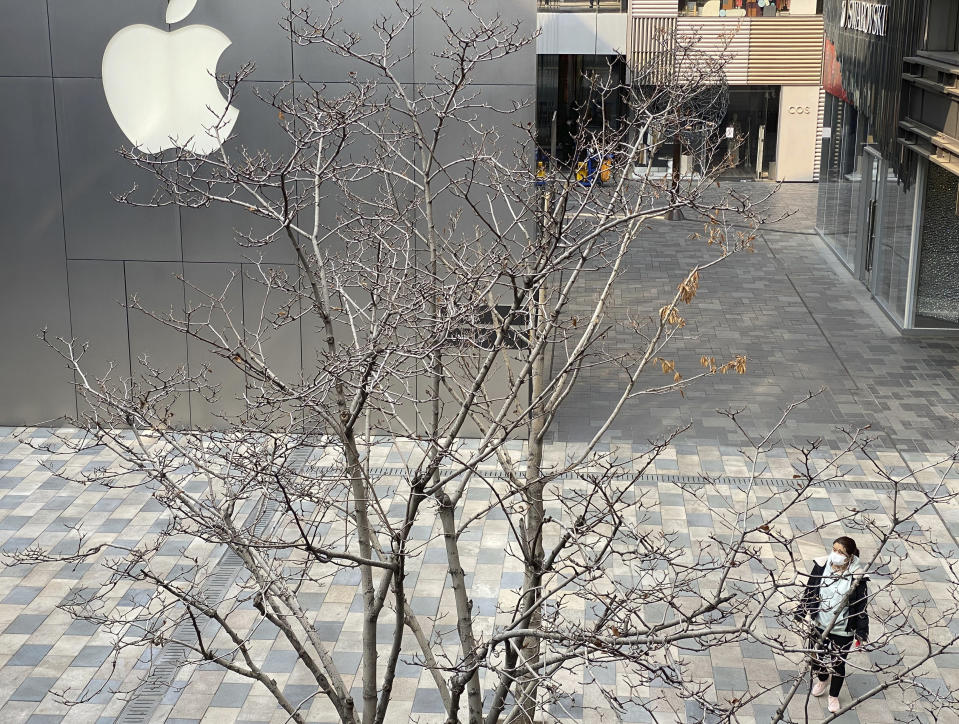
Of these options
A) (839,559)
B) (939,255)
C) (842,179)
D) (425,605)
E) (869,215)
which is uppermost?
(842,179)

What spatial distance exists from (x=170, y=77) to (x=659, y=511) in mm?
7438

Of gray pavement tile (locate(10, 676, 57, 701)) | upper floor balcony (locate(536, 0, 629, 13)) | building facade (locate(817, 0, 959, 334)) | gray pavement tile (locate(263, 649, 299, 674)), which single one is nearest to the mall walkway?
building facade (locate(817, 0, 959, 334))

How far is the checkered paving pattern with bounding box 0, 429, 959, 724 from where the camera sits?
8.81 metres

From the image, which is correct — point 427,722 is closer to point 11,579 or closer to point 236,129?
point 11,579

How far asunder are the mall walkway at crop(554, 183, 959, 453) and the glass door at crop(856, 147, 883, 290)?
445 mm

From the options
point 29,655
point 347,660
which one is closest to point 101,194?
point 29,655

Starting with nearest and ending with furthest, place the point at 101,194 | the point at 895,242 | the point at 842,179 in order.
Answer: the point at 101,194
the point at 895,242
the point at 842,179

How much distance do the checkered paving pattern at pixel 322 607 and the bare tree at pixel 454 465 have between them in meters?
0.11

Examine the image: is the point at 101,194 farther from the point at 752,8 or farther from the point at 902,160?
the point at 752,8

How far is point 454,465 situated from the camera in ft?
43.7

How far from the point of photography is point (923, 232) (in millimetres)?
17484

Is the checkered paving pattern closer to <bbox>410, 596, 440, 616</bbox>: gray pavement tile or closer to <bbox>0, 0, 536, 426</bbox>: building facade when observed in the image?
<bbox>410, 596, 440, 616</bbox>: gray pavement tile

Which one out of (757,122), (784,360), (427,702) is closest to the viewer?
(427,702)

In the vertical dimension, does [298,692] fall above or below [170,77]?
below
